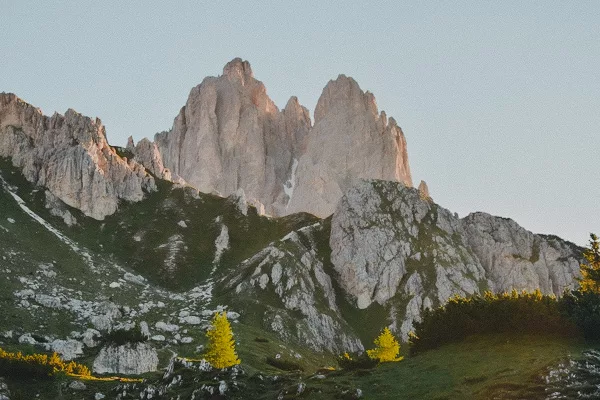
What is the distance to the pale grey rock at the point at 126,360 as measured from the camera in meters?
92.6

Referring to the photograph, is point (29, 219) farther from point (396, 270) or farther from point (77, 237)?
point (396, 270)

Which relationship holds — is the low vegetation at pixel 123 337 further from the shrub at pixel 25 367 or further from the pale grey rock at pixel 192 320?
the pale grey rock at pixel 192 320

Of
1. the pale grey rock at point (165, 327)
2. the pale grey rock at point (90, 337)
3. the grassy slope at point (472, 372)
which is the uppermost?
the pale grey rock at point (165, 327)

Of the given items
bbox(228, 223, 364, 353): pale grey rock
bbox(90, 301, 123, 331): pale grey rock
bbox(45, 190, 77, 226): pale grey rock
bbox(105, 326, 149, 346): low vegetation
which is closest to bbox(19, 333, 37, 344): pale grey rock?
bbox(90, 301, 123, 331): pale grey rock

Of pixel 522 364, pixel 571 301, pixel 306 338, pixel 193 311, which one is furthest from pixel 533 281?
pixel 522 364

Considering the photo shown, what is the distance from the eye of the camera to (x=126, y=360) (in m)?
94.9

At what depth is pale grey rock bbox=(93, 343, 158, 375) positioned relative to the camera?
92.6 metres

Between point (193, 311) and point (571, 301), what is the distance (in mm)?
106425

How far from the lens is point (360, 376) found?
5559 centimetres

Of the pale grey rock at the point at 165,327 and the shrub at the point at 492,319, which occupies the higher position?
the pale grey rock at the point at 165,327

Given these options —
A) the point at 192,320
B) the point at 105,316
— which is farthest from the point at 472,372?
the point at 192,320

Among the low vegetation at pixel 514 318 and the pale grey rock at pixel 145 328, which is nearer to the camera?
the low vegetation at pixel 514 318

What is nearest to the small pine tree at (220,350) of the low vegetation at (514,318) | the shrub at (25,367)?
the shrub at (25,367)

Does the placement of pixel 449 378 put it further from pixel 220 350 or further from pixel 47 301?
pixel 47 301
